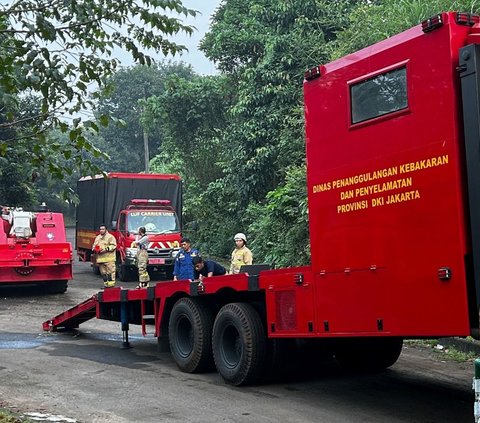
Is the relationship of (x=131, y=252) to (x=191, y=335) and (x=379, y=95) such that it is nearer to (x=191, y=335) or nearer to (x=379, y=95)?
(x=191, y=335)

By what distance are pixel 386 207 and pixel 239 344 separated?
3.14 m

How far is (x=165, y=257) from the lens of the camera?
23547 mm

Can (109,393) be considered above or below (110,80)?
below

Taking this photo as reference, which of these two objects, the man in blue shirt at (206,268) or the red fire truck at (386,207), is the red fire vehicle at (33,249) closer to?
the man in blue shirt at (206,268)

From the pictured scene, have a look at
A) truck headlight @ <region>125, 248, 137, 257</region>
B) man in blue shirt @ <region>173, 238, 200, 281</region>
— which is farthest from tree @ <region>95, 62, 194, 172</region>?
man in blue shirt @ <region>173, 238, 200, 281</region>

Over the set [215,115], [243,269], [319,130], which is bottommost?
[243,269]

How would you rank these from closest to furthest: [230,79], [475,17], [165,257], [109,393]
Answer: [475,17]
[109,393]
[165,257]
[230,79]

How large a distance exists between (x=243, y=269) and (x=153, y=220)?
15148 mm

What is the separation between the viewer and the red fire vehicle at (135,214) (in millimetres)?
23703

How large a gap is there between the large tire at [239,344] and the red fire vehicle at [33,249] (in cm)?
1080

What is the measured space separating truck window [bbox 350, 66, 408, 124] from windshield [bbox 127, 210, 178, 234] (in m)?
17.1

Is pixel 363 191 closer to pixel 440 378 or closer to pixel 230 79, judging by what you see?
pixel 440 378

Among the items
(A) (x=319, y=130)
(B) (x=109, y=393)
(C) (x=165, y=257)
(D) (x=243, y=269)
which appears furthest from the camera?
Answer: (C) (x=165, y=257)

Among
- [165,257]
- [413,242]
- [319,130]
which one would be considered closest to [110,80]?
[319,130]
